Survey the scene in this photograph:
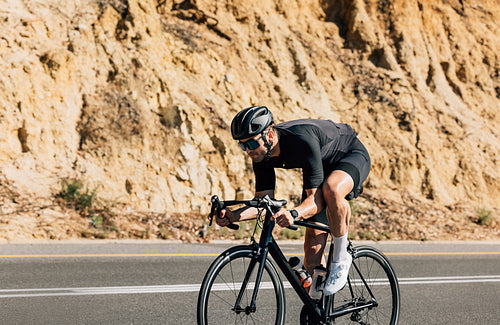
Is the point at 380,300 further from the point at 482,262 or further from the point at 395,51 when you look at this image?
the point at 395,51

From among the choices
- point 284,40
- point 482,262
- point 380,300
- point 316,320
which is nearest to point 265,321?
point 316,320

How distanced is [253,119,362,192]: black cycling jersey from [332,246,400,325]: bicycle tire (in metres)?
0.81

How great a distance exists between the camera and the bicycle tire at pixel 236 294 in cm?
357

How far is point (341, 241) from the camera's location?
4.01 meters

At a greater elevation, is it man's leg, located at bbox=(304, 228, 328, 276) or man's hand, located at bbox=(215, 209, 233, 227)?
man's hand, located at bbox=(215, 209, 233, 227)

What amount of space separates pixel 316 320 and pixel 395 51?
55.3ft

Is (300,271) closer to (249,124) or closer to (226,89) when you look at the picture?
(249,124)

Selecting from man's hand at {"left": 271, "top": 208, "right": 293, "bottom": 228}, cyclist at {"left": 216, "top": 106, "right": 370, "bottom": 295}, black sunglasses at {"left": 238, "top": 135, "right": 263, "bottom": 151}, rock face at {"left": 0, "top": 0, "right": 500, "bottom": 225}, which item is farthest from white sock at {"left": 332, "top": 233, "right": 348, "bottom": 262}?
rock face at {"left": 0, "top": 0, "right": 500, "bottom": 225}

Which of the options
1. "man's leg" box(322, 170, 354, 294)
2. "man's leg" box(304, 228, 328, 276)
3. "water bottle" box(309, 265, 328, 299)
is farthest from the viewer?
"man's leg" box(304, 228, 328, 276)

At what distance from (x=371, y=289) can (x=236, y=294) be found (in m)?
1.28

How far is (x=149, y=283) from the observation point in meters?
6.43

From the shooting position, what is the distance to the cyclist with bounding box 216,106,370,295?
147 inches

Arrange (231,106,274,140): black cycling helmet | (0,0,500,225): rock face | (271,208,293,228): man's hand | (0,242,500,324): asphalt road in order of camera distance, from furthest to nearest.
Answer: (0,0,500,225): rock face, (0,242,500,324): asphalt road, (231,106,274,140): black cycling helmet, (271,208,293,228): man's hand

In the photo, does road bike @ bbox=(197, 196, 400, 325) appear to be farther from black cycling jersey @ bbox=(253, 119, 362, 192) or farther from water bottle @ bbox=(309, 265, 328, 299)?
black cycling jersey @ bbox=(253, 119, 362, 192)
